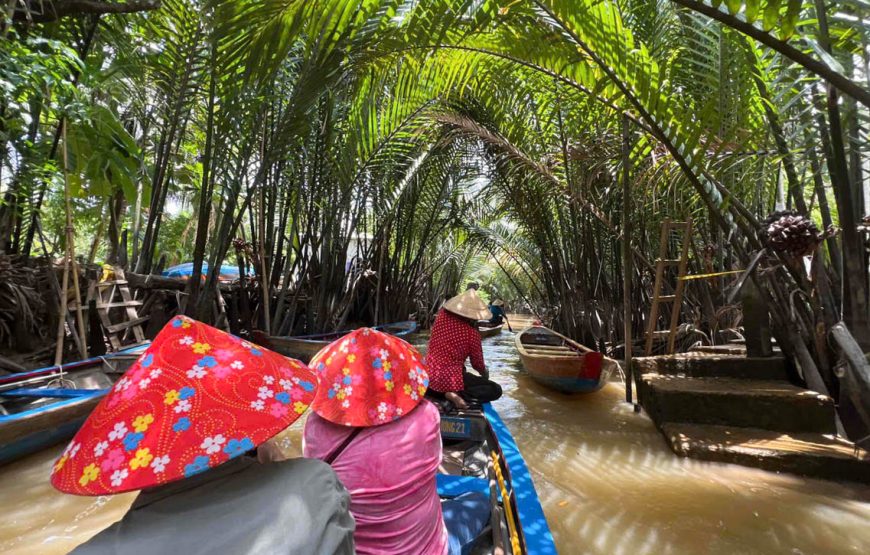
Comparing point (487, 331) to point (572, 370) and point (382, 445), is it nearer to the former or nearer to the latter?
point (572, 370)

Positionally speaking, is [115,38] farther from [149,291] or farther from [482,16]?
[482,16]

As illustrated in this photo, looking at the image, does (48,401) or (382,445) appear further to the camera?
(48,401)

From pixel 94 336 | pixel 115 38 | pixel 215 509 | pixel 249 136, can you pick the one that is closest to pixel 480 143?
pixel 249 136

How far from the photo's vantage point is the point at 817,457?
260 centimetres

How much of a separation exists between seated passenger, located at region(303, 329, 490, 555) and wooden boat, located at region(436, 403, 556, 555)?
44 centimetres

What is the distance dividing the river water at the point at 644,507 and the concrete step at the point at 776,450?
0.20 ft

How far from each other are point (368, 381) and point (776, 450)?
2951 mm

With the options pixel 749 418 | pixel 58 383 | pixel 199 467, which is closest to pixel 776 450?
pixel 749 418

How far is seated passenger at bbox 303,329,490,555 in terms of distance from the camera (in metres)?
1.14

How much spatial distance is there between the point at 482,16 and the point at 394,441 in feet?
7.42

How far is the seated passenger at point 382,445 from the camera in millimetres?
1137

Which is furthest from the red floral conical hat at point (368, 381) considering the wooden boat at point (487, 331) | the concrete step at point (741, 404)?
the wooden boat at point (487, 331)

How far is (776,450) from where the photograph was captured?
272 centimetres

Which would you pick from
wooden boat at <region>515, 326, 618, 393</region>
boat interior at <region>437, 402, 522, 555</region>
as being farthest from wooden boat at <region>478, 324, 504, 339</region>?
boat interior at <region>437, 402, 522, 555</region>
